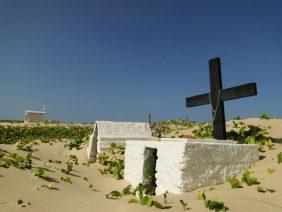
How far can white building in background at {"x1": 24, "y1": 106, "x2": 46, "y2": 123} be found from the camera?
130 feet

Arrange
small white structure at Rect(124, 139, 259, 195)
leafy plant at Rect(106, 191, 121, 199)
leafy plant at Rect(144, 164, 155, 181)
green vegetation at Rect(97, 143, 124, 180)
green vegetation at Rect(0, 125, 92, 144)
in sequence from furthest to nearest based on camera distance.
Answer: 1. green vegetation at Rect(0, 125, 92, 144)
2. green vegetation at Rect(97, 143, 124, 180)
3. leafy plant at Rect(144, 164, 155, 181)
4. leafy plant at Rect(106, 191, 121, 199)
5. small white structure at Rect(124, 139, 259, 195)

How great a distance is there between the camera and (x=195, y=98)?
12.4 meters

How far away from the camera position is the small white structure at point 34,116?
39.6m

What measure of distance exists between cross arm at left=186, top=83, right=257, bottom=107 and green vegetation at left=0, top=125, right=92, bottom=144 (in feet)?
55.5

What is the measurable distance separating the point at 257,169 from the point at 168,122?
2809 centimetres

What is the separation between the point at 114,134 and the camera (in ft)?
59.2

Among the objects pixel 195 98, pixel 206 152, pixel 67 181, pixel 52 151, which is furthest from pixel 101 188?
pixel 52 151

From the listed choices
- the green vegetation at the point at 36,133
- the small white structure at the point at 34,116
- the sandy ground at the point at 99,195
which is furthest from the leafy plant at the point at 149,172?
the small white structure at the point at 34,116

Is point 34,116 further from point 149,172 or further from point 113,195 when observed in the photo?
point 113,195

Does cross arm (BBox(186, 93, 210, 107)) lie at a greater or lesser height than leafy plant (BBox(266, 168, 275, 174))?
greater

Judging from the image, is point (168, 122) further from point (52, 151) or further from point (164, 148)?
point (164, 148)

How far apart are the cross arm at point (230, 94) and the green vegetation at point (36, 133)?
16931mm

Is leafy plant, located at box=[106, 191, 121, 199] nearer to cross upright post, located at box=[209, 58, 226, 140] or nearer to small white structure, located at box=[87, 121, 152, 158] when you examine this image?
cross upright post, located at box=[209, 58, 226, 140]

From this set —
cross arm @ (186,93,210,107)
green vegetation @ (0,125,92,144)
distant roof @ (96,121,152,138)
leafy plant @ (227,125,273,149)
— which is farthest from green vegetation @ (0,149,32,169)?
green vegetation @ (0,125,92,144)
